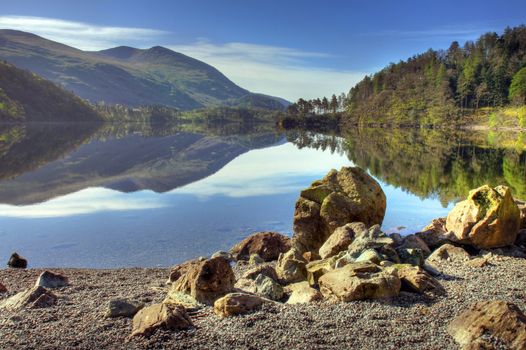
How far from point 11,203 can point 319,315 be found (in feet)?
111

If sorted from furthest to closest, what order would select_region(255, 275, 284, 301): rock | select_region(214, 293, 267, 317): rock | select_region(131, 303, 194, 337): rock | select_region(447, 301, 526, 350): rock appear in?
select_region(255, 275, 284, 301): rock, select_region(214, 293, 267, 317): rock, select_region(131, 303, 194, 337): rock, select_region(447, 301, 526, 350): rock

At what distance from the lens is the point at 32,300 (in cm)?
1523

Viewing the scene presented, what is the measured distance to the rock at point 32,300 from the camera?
49.2 feet

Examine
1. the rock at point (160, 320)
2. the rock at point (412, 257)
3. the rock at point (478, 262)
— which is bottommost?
the rock at point (160, 320)

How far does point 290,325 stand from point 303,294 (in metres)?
2.64

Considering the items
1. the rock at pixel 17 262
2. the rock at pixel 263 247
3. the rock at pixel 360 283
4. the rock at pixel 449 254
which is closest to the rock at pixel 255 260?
the rock at pixel 263 247

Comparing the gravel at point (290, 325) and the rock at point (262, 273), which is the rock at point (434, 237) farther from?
the rock at point (262, 273)

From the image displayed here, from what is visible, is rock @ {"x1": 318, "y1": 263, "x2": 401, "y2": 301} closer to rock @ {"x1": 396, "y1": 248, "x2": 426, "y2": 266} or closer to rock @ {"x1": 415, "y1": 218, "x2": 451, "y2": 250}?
rock @ {"x1": 396, "y1": 248, "x2": 426, "y2": 266}

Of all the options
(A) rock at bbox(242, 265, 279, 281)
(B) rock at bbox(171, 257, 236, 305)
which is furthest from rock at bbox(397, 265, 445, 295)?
(B) rock at bbox(171, 257, 236, 305)

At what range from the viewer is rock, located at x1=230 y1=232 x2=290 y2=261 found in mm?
24281

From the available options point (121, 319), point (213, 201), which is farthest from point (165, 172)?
point (121, 319)

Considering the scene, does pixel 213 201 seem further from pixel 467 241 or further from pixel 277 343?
pixel 277 343

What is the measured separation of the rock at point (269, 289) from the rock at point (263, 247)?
7324 mm

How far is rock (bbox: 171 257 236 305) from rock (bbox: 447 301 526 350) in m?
7.02
